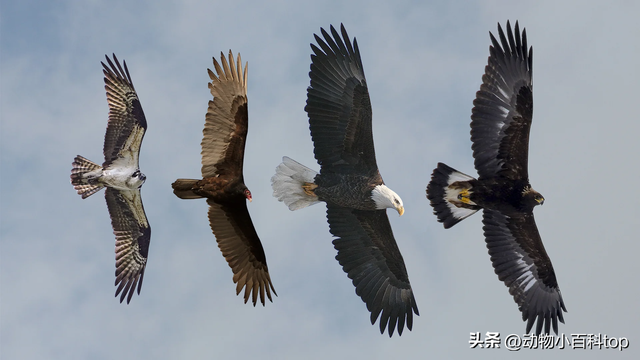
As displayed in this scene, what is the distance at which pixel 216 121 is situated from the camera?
15.6 meters

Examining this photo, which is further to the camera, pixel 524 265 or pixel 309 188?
pixel 524 265

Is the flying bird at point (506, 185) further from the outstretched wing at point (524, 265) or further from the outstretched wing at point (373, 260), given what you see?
the outstretched wing at point (373, 260)

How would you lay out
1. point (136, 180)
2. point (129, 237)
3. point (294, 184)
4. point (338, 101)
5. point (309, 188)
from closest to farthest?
point (338, 101) < point (309, 188) < point (294, 184) < point (136, 180) < point (129, 237)

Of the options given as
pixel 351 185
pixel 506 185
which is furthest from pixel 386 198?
pixel 506 185

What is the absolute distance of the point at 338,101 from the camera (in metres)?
14.8

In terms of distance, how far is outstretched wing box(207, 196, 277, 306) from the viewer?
1609cm

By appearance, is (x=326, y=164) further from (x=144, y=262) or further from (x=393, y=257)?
(x=144, y=262)

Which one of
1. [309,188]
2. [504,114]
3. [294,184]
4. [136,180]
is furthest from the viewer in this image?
[136,180]

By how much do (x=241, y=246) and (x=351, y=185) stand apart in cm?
239

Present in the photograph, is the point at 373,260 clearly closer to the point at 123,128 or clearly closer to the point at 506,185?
the point at 506,185

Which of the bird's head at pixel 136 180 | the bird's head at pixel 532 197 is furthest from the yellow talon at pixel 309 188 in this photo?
the bird's head at pixel 532 197

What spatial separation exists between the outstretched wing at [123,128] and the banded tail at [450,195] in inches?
191

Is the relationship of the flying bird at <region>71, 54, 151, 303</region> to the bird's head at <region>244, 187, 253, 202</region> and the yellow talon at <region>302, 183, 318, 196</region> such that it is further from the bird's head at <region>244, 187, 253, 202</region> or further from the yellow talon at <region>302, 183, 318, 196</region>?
the yellow talon at <region>302, 183, 318, 196</region>

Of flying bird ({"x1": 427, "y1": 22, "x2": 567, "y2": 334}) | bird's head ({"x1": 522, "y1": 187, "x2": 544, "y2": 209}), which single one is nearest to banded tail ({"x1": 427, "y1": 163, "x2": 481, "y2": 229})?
flying bird ({"x1": 427, "y1": 22, "x2": 567, "y2": 334})
